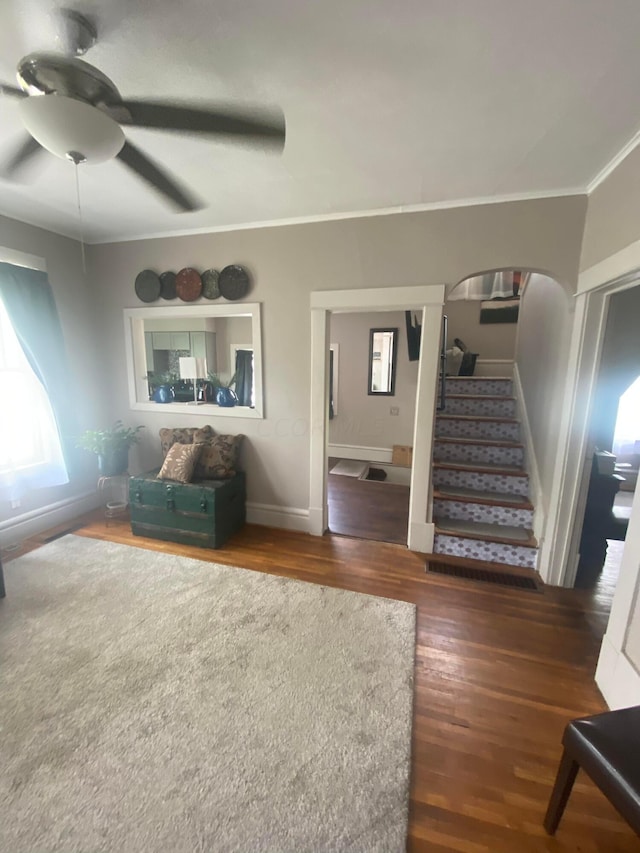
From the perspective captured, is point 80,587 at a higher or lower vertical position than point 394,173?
lower

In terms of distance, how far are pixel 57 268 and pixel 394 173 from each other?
9.84 ft

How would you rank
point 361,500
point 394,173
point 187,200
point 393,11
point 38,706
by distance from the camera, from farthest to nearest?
point 361,500, point 394,173, point 187,200, point 38,706, point 393,11

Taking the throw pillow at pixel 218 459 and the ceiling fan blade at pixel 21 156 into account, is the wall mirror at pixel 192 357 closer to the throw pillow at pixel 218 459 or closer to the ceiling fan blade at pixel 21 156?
the throw pillow at pixel 218 459

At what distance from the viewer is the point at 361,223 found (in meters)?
2.62

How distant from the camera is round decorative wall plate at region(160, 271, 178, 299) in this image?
10.3 ft

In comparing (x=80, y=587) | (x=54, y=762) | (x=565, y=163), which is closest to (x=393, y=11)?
(x=565, y=163)

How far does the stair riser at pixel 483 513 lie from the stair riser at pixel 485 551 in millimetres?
237

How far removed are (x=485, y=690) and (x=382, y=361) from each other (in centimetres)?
429

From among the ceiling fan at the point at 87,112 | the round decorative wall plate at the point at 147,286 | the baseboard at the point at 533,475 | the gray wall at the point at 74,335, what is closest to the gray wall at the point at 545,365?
the baseboard at the point at 533,475

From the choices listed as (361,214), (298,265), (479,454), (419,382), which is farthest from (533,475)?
(298,265)

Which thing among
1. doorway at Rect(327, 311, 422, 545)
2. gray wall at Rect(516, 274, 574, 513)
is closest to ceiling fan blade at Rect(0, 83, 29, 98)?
gray wall at Rect(516, 274, 574, 513)

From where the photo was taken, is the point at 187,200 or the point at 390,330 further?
the point at 390,330

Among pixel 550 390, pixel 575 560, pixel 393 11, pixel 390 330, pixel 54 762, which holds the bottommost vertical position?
pixel 54 762

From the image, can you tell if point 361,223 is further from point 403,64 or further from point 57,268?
point 57,268
